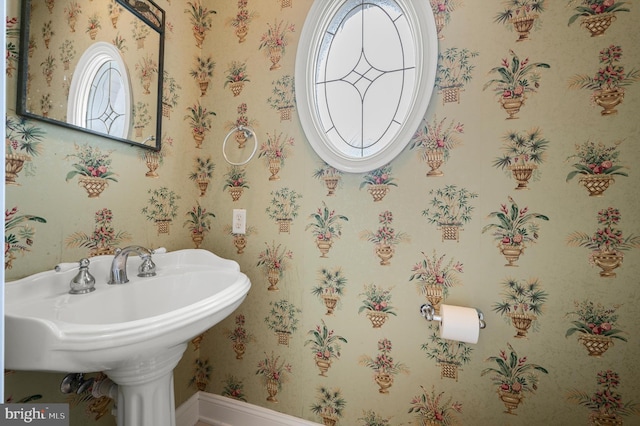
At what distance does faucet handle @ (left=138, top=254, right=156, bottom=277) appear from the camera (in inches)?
42.1

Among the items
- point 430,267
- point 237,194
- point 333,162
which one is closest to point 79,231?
point 237,194

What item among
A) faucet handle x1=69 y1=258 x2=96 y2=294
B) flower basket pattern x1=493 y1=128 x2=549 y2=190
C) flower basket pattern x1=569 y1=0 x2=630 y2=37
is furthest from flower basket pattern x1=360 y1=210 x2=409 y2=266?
faucet handle x1=69 y1=258 x2=96 y2=294

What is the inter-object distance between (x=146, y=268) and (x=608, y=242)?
166cm

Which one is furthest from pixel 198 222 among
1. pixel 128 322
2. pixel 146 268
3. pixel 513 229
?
pixel 513 229

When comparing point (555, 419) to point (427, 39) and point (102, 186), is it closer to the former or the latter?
point (427, 39)

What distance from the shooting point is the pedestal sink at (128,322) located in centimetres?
58

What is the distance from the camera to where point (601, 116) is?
2.90 ft

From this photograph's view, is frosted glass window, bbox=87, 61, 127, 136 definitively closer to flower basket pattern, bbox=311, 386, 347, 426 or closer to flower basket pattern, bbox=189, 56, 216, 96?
flower basket pattern, bbox=189, 56, 216, 96

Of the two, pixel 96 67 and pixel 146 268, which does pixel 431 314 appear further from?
pixel 96 67

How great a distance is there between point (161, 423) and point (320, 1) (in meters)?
1.73

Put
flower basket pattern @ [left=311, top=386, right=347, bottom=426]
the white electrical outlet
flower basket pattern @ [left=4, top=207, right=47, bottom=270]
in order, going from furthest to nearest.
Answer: the white electrical outlet → flower basket pattern @ [left=311, top=386, right=347, bottom=426] → flower basket pattern @ [left=4, top=207, right=47, bottom=270]

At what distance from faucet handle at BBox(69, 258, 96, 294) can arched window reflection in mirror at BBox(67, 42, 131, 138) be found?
492 mm

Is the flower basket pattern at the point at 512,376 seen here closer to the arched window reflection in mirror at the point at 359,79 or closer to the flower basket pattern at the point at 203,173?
the arched window reflection in mirror at the point at 359,79

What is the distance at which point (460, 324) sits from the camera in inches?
36.7
